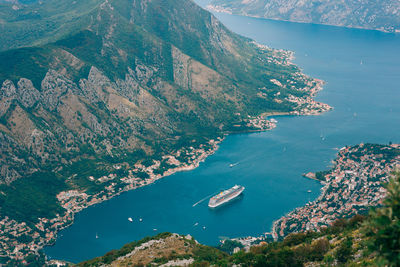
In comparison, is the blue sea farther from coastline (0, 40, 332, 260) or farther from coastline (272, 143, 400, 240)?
coastline (272, 143, 400, 240)

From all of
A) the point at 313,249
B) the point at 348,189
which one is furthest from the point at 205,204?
the point at 313,249

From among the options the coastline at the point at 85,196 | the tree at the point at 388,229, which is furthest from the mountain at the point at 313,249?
the coastline at the point at 85,196

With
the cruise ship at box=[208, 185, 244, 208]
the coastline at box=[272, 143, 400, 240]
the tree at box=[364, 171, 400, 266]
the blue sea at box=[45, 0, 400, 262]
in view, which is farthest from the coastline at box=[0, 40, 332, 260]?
the tree at box=[364, 171, 400, 266]

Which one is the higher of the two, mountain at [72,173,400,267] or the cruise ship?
mountain at [72,173,400,267]

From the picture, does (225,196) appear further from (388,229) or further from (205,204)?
(388,229)

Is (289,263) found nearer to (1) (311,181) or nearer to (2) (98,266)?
(2) (98,266)

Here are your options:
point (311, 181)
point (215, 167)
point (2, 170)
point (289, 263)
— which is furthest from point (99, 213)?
point (289, 263)

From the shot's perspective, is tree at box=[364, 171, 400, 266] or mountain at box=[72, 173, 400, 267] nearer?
tree at box=[364, 171, 400, 266]
